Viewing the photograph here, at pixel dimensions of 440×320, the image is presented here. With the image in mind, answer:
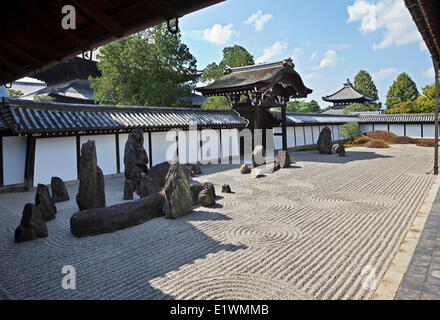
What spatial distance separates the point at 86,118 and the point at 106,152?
2.02 meters

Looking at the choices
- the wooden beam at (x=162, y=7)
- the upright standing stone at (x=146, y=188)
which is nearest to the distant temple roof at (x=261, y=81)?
the upright standing stone at (x=146, y=188)

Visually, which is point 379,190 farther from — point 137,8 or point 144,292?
point 137,8

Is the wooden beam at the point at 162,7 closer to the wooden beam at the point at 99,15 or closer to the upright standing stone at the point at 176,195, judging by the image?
the wooden beam at the point at 99,15

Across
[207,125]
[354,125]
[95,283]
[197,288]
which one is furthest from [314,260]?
[354,125]

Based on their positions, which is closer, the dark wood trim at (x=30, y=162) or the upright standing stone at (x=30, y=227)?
the upright standing stone at (x=30, y=227)

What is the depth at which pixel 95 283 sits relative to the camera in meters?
5.00

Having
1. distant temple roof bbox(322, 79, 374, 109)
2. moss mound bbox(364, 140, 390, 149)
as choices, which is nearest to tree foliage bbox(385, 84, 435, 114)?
distant temple roof bbox(322, 79, 374, 109)

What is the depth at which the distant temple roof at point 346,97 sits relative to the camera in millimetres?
55256

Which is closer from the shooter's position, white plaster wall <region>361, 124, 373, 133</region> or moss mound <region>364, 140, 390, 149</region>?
moss mound <region>364, 140, 390, 149</region>

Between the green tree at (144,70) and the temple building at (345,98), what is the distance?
37870 millimetres

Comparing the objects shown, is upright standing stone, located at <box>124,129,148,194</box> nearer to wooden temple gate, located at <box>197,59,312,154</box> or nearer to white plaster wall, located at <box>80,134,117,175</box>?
white plaster wall, located at <box>80,134,117,175</box>

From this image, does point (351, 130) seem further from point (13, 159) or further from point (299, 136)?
point (13, 159)

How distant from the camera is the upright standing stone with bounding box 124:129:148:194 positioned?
12.3 meters

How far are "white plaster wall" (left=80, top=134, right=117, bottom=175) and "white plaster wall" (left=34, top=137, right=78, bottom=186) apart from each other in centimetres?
119
